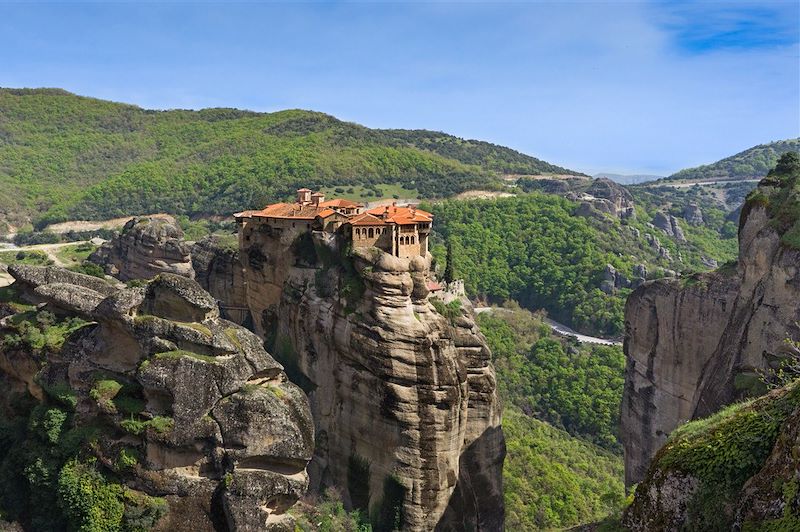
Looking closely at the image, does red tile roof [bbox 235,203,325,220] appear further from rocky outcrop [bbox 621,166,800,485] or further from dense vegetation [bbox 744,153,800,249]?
dense vegetation [bbox 744,153,800,249]

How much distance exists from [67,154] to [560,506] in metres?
153

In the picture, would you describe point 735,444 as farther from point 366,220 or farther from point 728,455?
point 366,220

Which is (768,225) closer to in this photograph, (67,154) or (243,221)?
(243,221)

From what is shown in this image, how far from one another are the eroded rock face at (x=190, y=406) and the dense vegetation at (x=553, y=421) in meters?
15.8

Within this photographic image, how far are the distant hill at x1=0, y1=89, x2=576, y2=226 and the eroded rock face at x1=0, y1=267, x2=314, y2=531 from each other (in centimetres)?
8404

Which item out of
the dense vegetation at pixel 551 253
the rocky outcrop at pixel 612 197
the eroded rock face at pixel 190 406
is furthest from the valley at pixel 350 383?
the rocky outcrop at pixel 612 197

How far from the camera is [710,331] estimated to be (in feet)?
108

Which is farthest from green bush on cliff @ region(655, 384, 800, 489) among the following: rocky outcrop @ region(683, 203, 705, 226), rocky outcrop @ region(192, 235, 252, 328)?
rocky outcrop @ region(683, 203, 705, 226)

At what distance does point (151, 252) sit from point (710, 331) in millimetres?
50777

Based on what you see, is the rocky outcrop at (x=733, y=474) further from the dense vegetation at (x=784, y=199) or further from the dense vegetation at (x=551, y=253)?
the dense vegetation at (x=551, y=253)

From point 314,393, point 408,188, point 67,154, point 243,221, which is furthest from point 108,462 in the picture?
point 67,154

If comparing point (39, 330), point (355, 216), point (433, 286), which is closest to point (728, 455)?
point (39, 330)

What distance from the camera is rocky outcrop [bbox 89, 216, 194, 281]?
61.9m

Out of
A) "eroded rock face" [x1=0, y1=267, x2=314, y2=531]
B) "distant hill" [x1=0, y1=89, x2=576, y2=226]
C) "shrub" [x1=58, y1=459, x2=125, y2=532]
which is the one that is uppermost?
"distant hill" [x1=0, y1=89, x2=576, y2=226]
